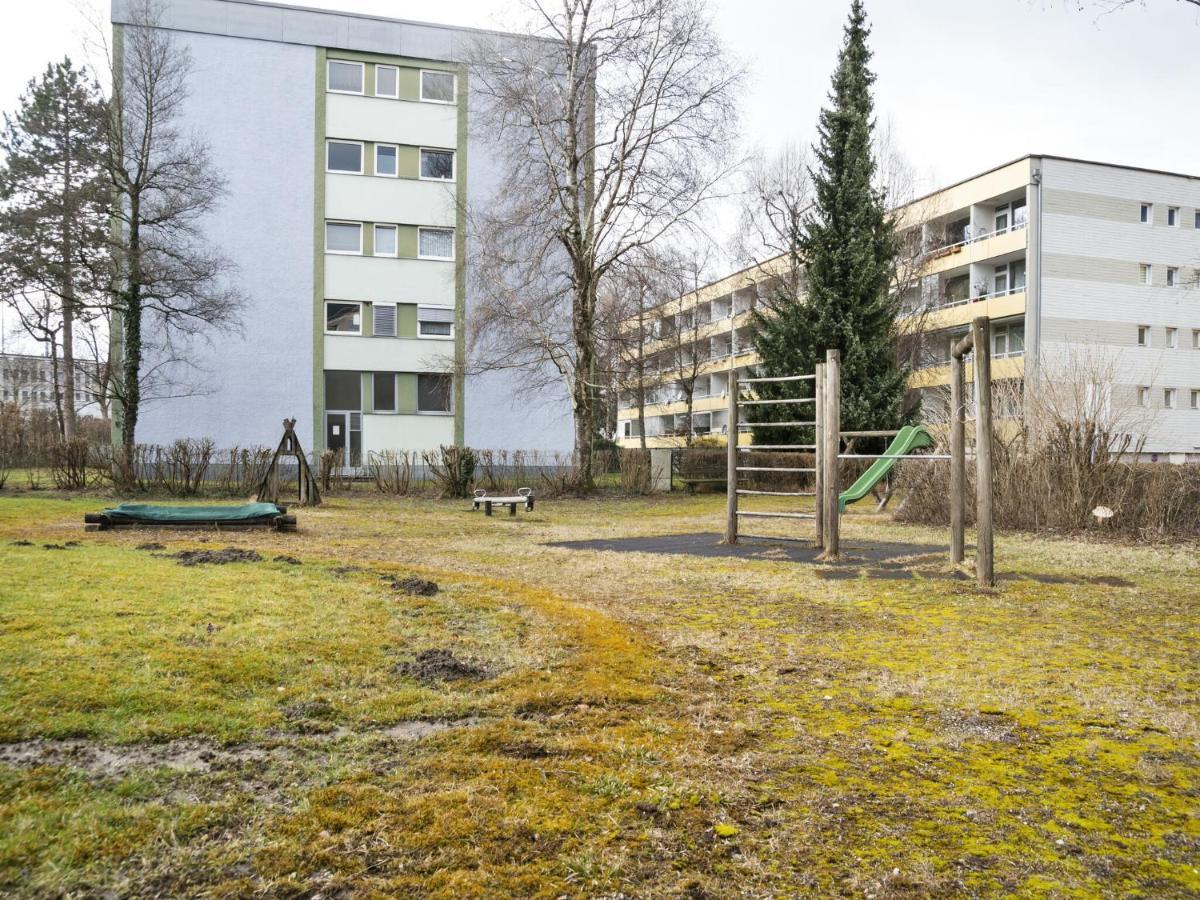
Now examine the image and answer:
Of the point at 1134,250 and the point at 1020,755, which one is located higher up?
the point at 1134,250

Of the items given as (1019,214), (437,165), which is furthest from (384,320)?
(1019,214)

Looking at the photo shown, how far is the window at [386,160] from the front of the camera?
96.8ft

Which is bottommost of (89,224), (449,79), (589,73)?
(89,224)

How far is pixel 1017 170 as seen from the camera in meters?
32.2

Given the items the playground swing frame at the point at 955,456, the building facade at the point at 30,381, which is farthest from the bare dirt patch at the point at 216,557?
the building facade at the point at 30,381

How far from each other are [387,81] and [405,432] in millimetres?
12342

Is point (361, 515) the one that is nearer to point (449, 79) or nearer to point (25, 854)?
point (25, 854)

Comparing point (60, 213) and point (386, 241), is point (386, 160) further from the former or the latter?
point (60, 213)

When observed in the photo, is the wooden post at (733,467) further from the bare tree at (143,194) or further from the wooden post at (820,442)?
the bare tree at (143,194)

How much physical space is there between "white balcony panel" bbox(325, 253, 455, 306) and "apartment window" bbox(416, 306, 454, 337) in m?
0.25

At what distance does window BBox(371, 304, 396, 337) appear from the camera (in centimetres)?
2950

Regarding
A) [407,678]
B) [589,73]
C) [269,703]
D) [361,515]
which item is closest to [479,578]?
[407,678]

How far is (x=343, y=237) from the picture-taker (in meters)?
29.3

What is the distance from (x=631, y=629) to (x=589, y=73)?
20.1 meters
